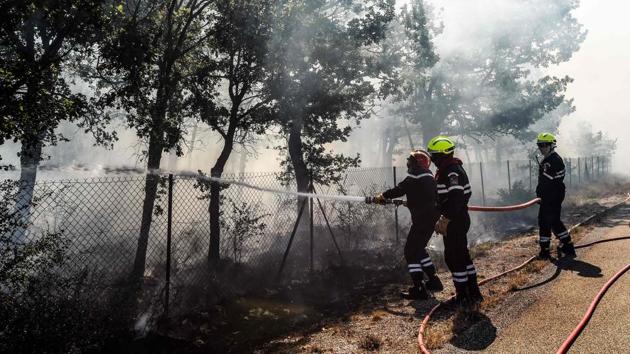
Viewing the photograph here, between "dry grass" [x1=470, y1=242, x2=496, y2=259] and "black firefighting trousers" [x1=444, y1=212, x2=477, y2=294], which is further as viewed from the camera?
"dry grass" [x1=470, y1=242, x2=496, y2=259]

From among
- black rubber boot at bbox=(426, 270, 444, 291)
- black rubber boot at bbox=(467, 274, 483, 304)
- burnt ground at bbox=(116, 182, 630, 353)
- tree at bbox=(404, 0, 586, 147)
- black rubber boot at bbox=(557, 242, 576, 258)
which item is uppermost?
tree at bbox=(404, 0, 586, 147)

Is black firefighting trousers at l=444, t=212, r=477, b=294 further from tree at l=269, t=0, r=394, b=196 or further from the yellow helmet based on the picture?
tree at l=269, t=0, r=394, b=196

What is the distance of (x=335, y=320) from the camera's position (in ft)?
18.2

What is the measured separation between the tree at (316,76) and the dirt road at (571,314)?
224 inches

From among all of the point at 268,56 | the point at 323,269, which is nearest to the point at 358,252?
the point at 323,269

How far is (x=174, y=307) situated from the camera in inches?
235

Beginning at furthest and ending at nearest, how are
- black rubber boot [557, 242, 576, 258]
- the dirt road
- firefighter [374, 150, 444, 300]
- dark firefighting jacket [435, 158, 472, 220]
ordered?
black rubber boot [557, 242, 576, 258], firefighter [374, 150, 444, 300], dark firefighting jacket [435, 158, 472, 220], the dirt road

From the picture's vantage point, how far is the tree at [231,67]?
8148 mm

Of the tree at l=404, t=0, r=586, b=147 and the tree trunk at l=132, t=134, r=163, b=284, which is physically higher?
the tree at l=404, t=0, r=586, b=147

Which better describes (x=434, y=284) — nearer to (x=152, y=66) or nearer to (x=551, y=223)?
(x=551, y=223)

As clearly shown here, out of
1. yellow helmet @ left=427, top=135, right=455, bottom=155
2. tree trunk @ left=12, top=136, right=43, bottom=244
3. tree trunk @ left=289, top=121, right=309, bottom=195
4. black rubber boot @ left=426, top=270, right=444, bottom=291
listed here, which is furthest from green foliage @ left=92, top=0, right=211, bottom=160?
Answer: black rubber boot @ left=426, top=270, right=444, bottom=291

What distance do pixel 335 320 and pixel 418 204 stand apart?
1886mm

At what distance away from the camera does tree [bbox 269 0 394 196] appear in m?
8.81

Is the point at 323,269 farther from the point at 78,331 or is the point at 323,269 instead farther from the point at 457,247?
the point at 78,331
